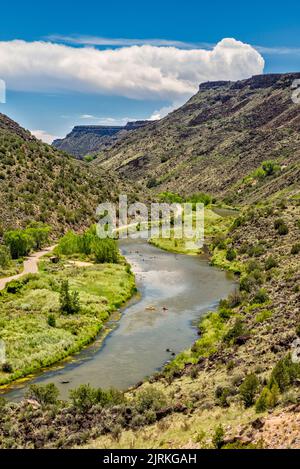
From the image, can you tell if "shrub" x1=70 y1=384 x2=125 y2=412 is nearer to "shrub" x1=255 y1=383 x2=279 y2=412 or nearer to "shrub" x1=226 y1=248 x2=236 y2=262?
"shrub" x1=255 y1=383 x2=279 y2=412

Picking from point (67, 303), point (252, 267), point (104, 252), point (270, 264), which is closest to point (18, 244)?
point (104, 252)

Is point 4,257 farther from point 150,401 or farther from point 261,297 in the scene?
point 150,401

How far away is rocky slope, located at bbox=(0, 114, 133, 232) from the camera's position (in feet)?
334

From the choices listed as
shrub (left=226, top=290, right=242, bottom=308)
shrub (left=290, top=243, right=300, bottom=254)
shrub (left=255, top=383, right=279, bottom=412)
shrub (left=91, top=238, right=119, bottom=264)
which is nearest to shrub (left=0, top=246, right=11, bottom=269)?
shrub (left=91, top=238, right=119, bottom=264)

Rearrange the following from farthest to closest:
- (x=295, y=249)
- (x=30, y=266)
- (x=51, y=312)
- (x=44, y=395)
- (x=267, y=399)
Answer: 1. (x=30, y=266)
2. (x=295, y=249)
3. (x=51, y=312)
4. (x=44, y=395)
5. (x=267, y=399)

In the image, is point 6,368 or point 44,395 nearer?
point 44,395

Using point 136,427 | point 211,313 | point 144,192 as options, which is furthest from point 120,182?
point 136,427

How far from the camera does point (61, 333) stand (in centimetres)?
4566

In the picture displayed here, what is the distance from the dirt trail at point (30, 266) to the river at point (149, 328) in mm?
14548

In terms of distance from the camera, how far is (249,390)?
25844mm

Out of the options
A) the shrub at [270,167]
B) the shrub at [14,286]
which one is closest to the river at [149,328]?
the shrub at [14,286]

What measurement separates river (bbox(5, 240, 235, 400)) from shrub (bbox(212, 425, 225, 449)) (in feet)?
49.7

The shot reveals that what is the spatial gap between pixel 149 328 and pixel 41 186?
72684mm
